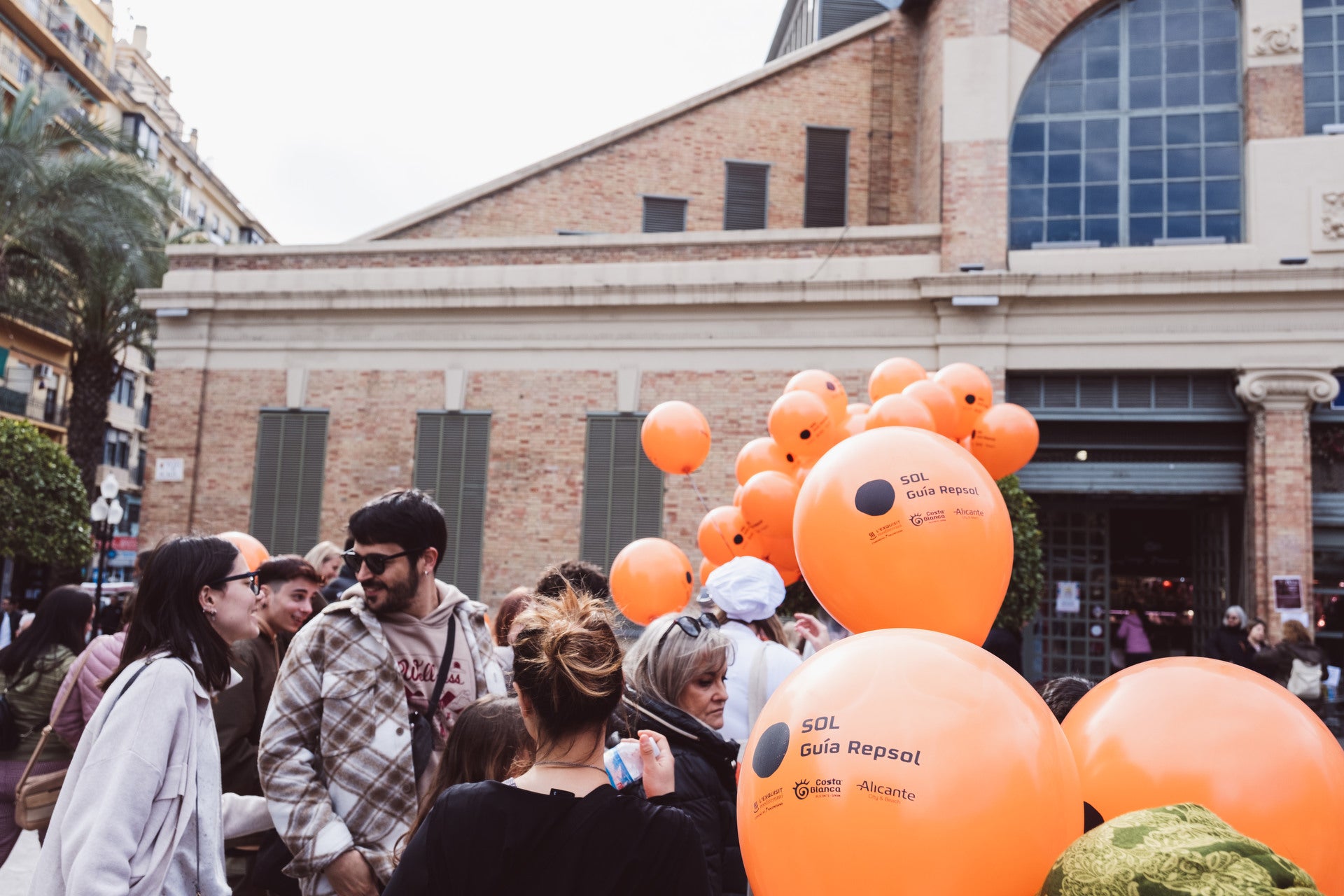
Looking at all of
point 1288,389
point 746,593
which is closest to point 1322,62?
point 1288,389

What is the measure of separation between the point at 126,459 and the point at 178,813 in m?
44.3

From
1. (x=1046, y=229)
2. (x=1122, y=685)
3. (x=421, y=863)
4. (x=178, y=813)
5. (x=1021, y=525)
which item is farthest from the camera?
(x=1046, y=229)

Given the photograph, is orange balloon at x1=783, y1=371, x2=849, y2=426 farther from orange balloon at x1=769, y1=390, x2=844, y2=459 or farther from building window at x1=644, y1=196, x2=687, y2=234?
building window at x1=644, y1=196, x2=687, y2=234

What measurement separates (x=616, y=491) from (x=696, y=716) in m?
10.9

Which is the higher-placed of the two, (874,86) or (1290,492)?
(874,86)

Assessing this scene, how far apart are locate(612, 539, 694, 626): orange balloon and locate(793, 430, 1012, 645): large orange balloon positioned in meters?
4.03

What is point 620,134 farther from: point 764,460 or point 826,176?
point 764,460

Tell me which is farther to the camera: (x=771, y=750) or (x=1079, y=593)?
(x=1079, y=593)

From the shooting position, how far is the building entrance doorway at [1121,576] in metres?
13.7

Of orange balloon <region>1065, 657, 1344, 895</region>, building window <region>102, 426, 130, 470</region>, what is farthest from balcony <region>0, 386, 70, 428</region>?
orange balloon <region>1065, 657, 1344, 895</region>

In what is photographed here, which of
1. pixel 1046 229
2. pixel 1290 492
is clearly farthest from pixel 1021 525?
pixel 1046 229

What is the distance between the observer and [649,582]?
7504mm

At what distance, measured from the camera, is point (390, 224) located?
51.9 ft

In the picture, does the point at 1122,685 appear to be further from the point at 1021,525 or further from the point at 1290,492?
the point at 1290,492
